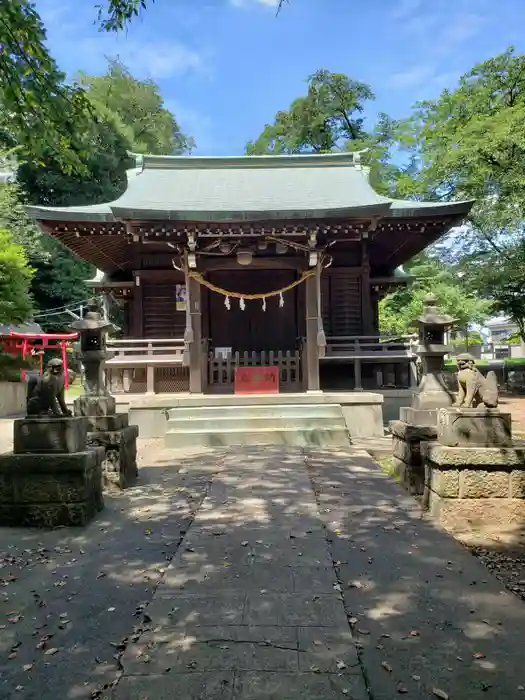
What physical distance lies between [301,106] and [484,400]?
29.8 metres

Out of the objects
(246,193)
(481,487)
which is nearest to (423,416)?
(481,487)

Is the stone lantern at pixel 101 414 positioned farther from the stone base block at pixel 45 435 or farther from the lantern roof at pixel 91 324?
the stone base block at pixel 45 435

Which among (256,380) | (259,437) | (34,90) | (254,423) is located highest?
(34,90)

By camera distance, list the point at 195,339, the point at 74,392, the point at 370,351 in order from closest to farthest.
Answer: the point at 195,339 → the point at 370,351 → the point at 74,392

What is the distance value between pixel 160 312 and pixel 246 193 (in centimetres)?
396

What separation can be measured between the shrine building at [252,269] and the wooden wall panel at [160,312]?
3cm

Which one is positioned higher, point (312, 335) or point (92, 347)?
point (312, 335)

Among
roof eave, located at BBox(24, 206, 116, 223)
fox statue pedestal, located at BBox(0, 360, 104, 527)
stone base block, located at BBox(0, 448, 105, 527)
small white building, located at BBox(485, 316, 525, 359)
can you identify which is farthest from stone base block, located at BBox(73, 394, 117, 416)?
small white building, located at BBox(485, 316, 525, 359)

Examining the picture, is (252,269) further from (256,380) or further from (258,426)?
(258,426)

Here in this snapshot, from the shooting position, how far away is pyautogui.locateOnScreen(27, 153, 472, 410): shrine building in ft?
34.0

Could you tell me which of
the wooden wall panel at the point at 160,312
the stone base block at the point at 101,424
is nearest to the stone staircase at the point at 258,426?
the stone base block at the point at 101,424

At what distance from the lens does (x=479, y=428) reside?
448 centimetres

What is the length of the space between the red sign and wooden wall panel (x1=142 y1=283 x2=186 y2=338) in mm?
2940

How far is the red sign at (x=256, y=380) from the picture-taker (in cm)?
1068
